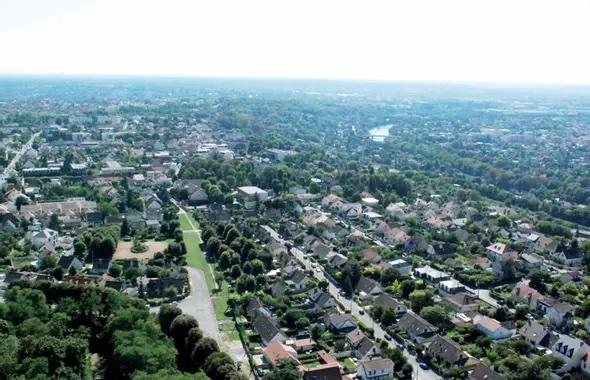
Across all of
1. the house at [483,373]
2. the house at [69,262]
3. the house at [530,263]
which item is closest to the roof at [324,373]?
the house at [483,373]

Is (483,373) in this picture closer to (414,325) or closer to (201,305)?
(414,325)

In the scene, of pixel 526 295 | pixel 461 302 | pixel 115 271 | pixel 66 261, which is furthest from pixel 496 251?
pixel 66 261

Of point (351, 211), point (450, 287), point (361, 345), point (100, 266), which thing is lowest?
point (351, 211)

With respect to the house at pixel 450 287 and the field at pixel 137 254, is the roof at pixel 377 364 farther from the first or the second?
the field at pixel 137 254

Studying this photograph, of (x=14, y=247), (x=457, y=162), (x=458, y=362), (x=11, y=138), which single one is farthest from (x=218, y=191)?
(x=11, y=138)

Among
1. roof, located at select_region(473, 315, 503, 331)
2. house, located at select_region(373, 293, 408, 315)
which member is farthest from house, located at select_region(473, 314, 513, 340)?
house, located at select_region(373, 293, 408, 315)

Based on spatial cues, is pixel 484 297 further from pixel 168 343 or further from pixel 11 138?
pixel 11 138
